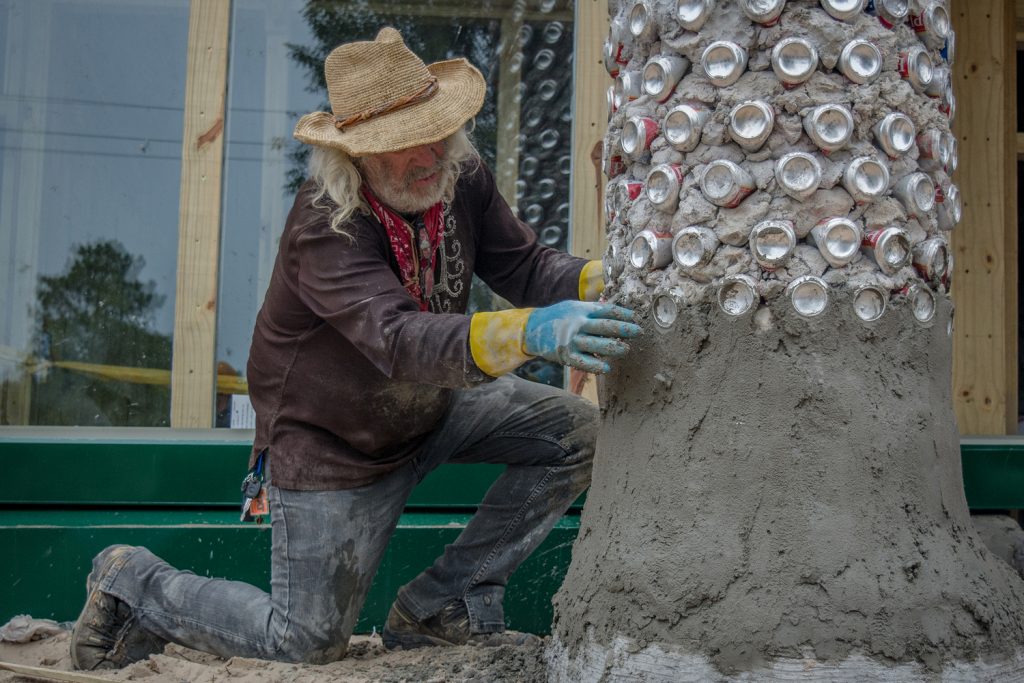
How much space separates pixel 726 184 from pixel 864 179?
0.28 metres

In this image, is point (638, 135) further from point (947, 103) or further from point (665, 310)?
point (947, 103)

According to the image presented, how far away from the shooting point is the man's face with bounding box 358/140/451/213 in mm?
3018

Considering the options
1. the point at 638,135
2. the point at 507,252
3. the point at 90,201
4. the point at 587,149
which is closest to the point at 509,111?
the point at 587,149

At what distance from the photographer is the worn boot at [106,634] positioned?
3.23 meters

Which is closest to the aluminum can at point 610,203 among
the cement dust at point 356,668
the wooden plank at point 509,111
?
the cement dust at point 356,668

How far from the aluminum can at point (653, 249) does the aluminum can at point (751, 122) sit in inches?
10.3

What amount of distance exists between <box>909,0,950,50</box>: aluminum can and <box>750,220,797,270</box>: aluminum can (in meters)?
0.56

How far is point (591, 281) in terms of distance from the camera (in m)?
3.20

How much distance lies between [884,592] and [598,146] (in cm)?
266

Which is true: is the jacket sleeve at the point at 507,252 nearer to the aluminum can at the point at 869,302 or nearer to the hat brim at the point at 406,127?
the hat brim at the point at 406,127

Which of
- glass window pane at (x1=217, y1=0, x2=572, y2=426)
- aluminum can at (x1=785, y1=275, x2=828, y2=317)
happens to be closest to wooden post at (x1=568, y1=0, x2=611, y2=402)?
glass window pane at (x1=217, y1=0, x2=572, y2=426)

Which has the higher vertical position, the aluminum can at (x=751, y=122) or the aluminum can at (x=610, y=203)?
the aluminum can at (x=751, y=122)

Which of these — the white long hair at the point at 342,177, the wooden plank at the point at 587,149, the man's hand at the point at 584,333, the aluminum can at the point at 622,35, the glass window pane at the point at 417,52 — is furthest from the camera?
the glass window pane at the point at 417,52

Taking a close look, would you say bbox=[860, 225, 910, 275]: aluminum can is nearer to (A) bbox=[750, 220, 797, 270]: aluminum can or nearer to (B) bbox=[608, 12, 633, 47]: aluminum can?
(A) bbox=[750, 220, 797, 270]: aluminum can
